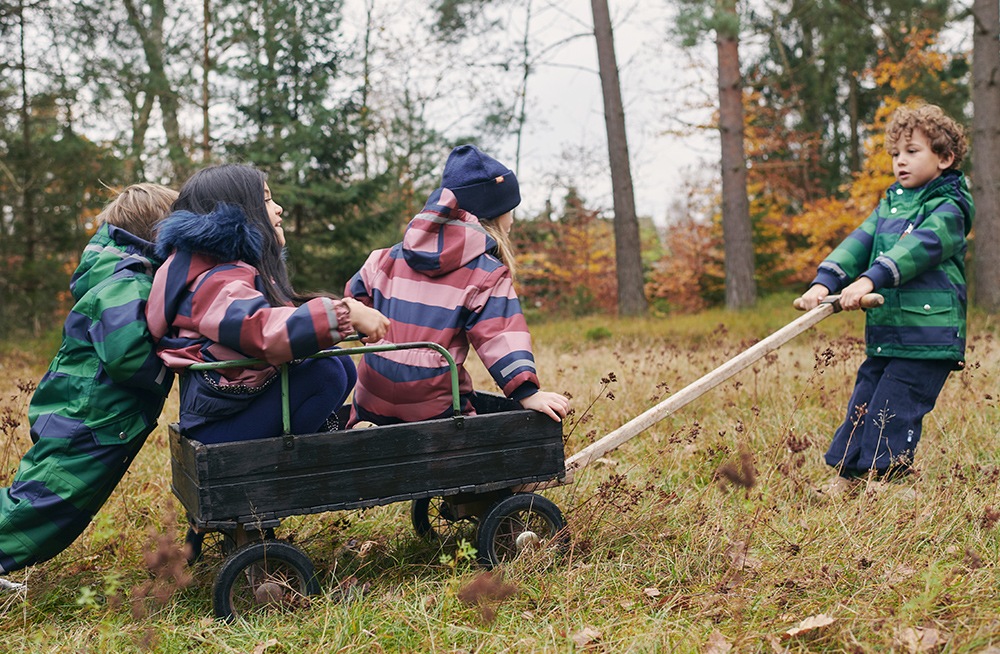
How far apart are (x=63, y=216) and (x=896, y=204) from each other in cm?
1394

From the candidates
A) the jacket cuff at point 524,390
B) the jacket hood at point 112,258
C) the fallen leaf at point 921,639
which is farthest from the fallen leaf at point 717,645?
the jacket hood at point 112,258

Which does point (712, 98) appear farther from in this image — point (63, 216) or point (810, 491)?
point (810, 491)

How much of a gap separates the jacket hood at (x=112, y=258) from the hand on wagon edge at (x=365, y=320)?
0.80 meters

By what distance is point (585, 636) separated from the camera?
2.50m

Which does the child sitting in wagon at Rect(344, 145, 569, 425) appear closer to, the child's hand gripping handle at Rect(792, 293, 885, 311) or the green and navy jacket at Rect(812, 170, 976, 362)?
the child's hand gripping handle at Rect(792, 293, 885, 311)

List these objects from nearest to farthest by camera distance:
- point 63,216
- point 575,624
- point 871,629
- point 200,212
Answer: point 871,629 < point 575,624 < point 200,212 < point 63,216

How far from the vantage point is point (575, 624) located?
261 centimetres

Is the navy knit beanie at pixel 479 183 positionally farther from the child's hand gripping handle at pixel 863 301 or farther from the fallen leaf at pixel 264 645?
the fallen leaf at pixel 264 645

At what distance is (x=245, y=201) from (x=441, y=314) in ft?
2.53

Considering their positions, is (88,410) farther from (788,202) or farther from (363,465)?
(788,202)

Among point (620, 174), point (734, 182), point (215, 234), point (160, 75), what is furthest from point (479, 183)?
point (160, 75)

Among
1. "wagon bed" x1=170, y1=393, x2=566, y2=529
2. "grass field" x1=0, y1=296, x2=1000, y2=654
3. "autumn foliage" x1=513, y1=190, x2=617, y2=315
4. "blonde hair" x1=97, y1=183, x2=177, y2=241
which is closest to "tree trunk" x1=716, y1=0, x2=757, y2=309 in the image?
"autumn foliage" x1=513, y1=190, x2=617, y2=315

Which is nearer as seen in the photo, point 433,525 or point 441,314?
point 441,314

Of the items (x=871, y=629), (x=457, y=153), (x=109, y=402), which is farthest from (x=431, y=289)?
(x=871, y=629)
